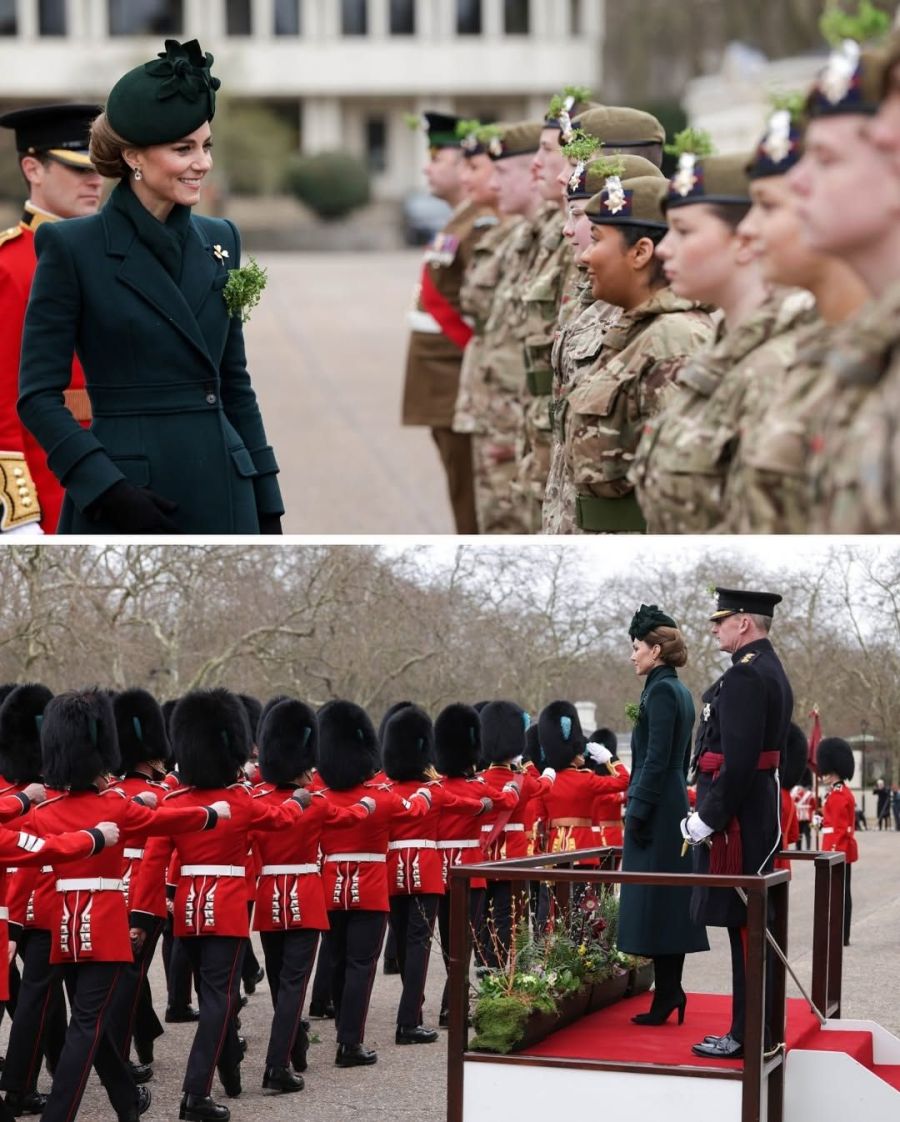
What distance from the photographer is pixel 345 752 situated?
26.6 ft

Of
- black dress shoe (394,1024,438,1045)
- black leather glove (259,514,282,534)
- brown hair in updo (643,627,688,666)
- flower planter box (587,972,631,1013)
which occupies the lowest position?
black dress shoe (394,1024,438,1045)

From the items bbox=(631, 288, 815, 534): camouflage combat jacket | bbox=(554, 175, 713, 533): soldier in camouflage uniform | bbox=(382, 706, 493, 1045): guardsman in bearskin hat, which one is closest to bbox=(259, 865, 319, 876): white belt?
bbox=(382, 706, 493, 1045): guardsman in bearskin hat

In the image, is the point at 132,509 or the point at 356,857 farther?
the point at 356,857

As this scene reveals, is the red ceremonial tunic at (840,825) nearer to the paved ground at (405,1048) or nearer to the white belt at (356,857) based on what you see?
Answer: the paved ground at (405,1048)

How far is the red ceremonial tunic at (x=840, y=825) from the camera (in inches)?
386

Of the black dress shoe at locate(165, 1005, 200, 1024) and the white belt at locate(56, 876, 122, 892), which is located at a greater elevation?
the white belt at locate(56, 876, 122, 892)

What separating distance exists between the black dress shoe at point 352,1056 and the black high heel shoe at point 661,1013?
5.84 feet

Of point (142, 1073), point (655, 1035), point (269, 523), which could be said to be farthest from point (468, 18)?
point (269, 523)

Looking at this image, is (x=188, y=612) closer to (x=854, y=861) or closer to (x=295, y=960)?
(x=295, y=960)

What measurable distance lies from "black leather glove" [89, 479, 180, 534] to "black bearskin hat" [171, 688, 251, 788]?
204 centimetres

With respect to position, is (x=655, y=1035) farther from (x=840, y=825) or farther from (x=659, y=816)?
(x=840, y=825)

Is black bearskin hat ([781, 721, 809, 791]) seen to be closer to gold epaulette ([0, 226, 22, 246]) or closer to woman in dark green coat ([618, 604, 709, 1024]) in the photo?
woman in dark green coat ([618, 604, 709, 1024])

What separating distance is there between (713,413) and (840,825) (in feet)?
20.6

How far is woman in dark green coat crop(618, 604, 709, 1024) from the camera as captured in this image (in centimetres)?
613
